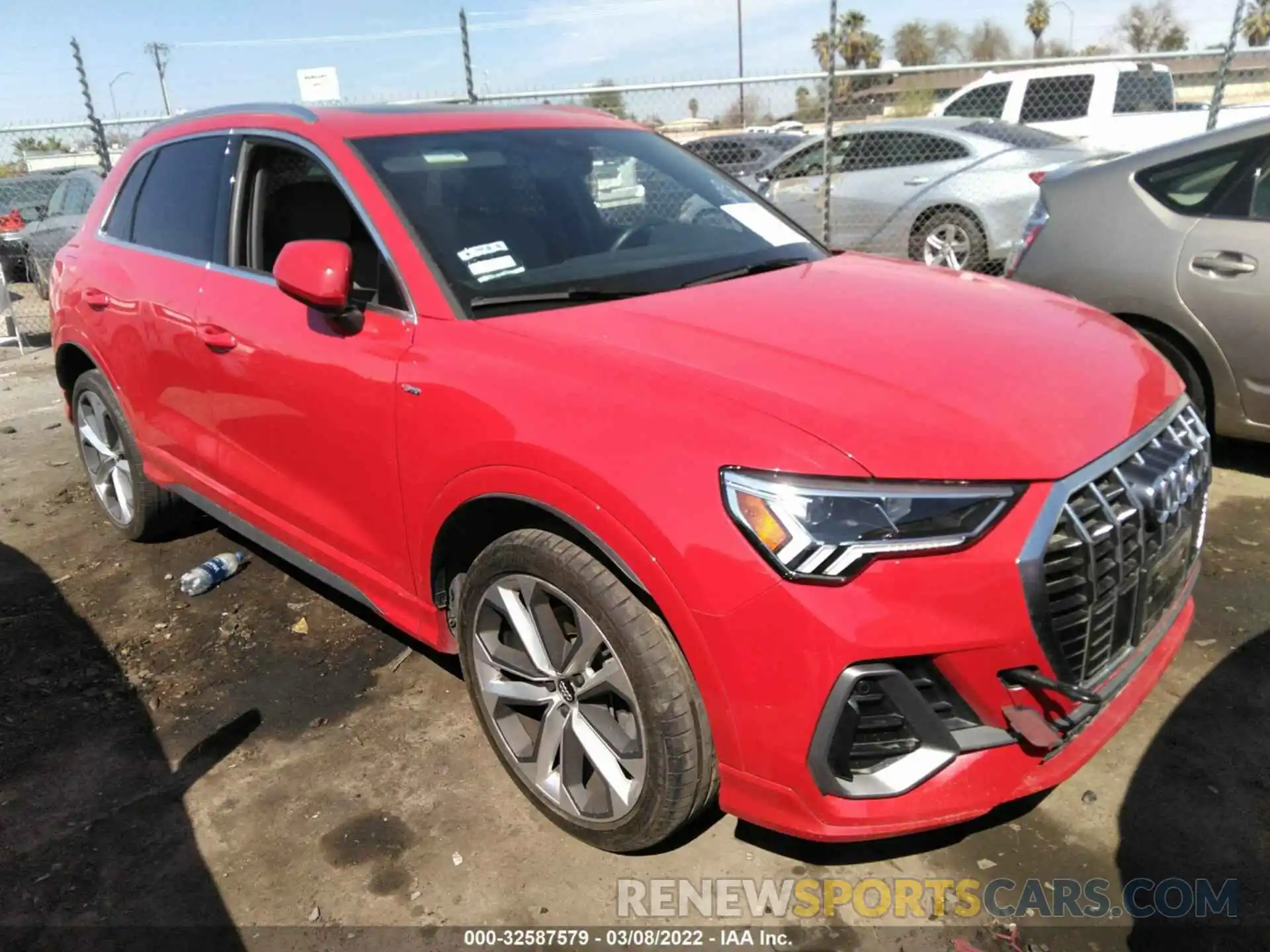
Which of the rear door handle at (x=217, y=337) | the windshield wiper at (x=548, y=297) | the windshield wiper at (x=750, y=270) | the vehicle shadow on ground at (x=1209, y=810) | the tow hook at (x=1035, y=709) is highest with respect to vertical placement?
the windshield wiper at (x=548, y=297)

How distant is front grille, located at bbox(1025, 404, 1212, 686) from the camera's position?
187 centimetres

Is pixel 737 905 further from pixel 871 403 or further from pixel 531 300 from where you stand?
pixel 531 300

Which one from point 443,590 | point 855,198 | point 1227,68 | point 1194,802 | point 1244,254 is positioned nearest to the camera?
point 1194,802

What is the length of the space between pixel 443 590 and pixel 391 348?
690mm

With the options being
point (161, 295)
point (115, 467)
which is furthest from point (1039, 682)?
point (115, 467)

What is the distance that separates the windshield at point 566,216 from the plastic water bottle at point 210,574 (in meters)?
2.08

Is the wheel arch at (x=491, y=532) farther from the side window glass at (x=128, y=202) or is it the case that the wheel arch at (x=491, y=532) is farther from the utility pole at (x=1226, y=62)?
the utility pole at (x=1226, y=62)

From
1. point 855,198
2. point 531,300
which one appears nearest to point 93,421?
point 531,300

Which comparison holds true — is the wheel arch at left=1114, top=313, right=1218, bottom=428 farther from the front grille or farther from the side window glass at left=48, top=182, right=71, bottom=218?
the side window glass at left=48, top=182, right=71, bottom=218

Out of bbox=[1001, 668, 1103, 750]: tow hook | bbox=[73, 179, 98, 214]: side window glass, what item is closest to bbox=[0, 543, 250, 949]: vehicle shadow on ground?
bbox=[1001, 668, 1103, 750]: tow hook

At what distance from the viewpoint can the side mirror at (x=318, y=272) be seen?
2.51m

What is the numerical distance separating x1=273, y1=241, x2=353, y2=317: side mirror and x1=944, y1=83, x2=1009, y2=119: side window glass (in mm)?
10024

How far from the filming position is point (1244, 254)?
12.9 feet

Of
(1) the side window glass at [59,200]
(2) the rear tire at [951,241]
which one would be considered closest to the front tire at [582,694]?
(2) the rear tire at [951,241]
